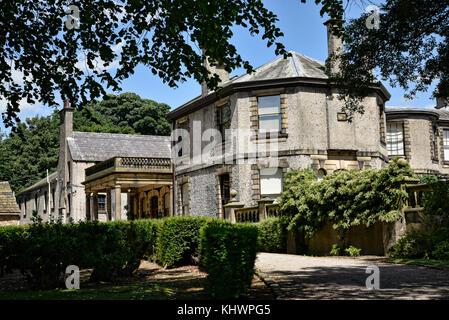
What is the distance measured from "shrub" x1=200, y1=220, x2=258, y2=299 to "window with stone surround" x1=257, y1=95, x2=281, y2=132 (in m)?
15.8

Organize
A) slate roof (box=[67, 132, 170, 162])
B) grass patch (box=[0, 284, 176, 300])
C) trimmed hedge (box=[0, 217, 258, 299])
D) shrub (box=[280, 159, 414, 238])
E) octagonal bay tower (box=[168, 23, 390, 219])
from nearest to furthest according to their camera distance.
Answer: trimmed hedge (box=[0, 217, 258, 299]), grass patch (box=[0, 284, 176, 300]), shrub (box=[280, 159, 414, 238]), octagonal bay tower (box=[168, 23, 390, 219]), slate roof (box=[67, 132, 170, 162])

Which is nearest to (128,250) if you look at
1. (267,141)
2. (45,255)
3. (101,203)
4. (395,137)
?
(45,255)

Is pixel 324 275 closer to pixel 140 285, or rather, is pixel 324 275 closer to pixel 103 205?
pixel 140 285

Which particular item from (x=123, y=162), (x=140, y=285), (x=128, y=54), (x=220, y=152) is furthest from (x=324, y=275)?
(x=123, y=162)

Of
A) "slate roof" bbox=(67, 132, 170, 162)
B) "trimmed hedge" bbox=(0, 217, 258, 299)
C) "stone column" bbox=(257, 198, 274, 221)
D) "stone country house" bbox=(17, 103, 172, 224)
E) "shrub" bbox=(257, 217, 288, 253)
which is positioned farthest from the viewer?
"slate roof" bbox=(67, 132, 170, 162)

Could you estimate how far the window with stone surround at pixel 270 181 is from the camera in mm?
22938

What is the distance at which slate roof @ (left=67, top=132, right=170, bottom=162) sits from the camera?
1542 inches

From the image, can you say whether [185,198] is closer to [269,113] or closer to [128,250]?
[269,113]

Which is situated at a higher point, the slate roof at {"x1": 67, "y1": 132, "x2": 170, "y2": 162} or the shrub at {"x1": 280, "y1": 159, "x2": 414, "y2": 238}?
the slate roof at {"x1": 67, "y1": 132, "x2": 170, "y2": 162}

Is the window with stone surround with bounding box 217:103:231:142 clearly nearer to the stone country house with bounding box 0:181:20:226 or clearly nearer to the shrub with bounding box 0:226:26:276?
the stone country house with bounding box 0:181:20:226

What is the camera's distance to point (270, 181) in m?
23.1

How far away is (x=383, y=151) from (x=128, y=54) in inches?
650

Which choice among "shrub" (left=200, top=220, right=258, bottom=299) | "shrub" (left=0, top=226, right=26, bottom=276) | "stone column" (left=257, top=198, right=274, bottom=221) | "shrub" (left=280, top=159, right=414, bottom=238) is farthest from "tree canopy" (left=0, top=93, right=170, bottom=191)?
"shrub" (left=200, top=220, right=258, bottom=299)

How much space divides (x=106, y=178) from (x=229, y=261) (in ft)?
76.8
